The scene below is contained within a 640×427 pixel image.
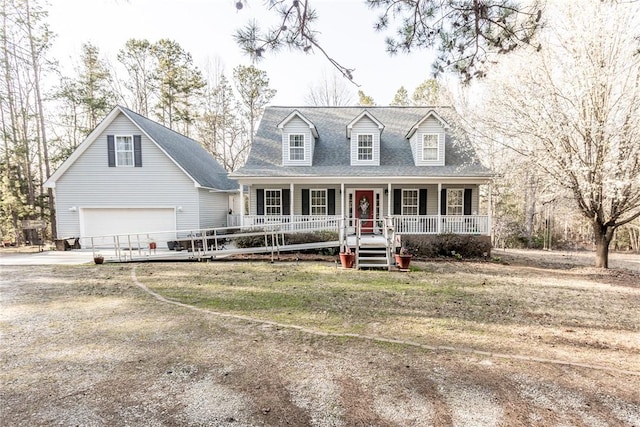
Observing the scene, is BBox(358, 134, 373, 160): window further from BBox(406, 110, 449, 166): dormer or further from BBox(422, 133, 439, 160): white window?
BBox(422, 133, 439, 160): white window

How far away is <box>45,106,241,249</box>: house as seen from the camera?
48.2 feet

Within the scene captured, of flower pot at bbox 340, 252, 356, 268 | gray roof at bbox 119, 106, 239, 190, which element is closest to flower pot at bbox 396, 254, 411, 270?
flower pot at bbox 340, 252, 356, 268

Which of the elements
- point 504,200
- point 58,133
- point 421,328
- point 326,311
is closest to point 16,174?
point 58,133

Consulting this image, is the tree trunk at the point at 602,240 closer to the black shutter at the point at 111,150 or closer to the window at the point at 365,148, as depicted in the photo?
the window at the point at 365,148

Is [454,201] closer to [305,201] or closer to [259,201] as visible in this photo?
[305,201]

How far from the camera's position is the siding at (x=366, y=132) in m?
14.7

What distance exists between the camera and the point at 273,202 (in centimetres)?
1512

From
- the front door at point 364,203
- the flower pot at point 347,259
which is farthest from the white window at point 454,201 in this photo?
the flower pot at point 347,259

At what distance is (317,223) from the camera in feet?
45.4

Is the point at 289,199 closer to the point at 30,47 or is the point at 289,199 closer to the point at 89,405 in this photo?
the point at 89,405

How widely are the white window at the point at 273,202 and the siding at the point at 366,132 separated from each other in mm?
3947

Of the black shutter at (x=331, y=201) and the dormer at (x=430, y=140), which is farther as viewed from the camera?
the black shutter at (x=331, y=201)

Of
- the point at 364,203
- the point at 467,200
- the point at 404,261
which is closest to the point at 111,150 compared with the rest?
the point at 364,203

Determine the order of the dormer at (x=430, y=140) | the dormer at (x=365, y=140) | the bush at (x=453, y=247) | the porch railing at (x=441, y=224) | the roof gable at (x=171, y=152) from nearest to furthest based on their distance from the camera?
1. the bush at (x=453, y=247)
2. the porch railing at (x=441, y=224)
3. the dormer at (x=430, y=140)
4. the roof gable at (x=171, y=152)
5. the dormer at (x=365, y=140)
